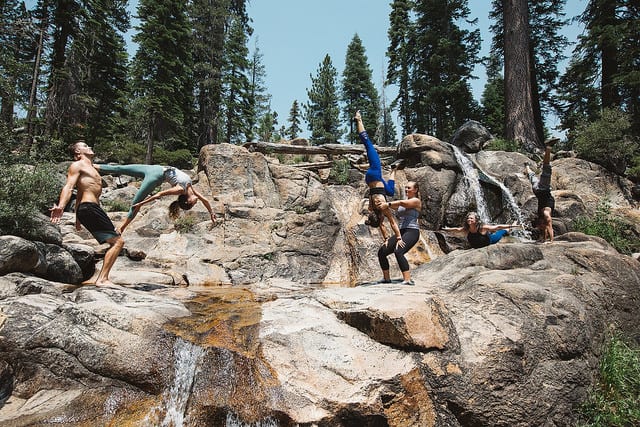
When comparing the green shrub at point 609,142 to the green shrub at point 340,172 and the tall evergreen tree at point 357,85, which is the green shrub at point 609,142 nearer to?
the green shrub at point 340,172

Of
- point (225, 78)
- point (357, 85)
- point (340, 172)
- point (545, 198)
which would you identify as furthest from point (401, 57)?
point (545, 198)

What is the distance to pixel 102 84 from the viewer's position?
25.6 metres

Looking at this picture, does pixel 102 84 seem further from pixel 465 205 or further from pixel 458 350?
pixel 458 350

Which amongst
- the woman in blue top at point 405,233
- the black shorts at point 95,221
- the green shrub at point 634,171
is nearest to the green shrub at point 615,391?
the woman in blue top at point 405,233

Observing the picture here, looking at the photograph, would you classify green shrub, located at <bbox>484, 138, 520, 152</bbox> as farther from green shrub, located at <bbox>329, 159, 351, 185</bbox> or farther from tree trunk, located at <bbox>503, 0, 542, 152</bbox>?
green shrub, located at <bbox>329, 159, 351, 185</bbox>

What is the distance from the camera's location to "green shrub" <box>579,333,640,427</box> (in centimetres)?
416

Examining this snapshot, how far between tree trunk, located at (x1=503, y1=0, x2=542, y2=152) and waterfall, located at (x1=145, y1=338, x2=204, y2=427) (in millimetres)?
17740

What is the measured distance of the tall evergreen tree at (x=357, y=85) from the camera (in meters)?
44.0

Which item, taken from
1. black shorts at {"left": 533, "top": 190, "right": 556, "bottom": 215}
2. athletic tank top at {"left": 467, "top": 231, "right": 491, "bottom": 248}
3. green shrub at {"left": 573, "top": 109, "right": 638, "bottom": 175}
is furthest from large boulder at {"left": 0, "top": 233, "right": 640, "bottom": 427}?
green shrub at {"left": 573, "top": 109, "right": 638, "bottom": 175}

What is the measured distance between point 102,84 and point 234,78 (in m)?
9.70

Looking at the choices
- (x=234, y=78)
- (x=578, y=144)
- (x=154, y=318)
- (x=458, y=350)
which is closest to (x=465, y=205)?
(x=578, y=144)

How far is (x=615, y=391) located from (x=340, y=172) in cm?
1342

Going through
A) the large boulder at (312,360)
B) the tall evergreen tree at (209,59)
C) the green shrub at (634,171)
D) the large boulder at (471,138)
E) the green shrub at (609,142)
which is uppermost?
the tall evergreen tree at (209,59)

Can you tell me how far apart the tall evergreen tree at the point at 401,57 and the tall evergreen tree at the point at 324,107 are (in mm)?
7861
